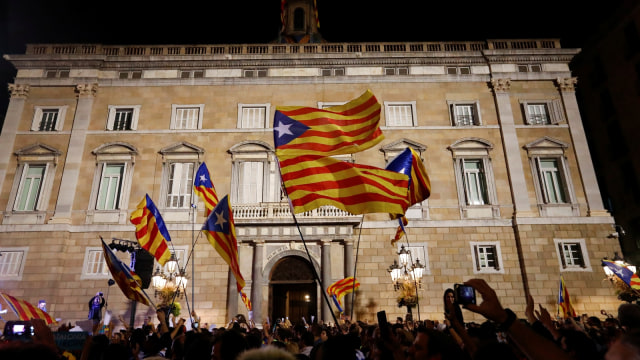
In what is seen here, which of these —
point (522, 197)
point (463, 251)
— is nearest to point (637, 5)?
point (522, 197)

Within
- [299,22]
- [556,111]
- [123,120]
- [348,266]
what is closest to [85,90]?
[123,120]

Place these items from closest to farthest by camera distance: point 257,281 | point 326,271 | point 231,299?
1. point 231,299
2. point 257,281
3. point 326,271

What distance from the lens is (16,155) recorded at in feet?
71.9

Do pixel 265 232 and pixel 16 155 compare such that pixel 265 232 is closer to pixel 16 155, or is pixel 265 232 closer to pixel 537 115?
pixel 16 155

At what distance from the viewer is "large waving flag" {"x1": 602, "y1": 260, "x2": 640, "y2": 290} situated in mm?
14609

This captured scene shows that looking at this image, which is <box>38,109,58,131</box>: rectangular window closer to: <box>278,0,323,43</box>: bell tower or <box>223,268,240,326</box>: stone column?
<box>223,268,240,326</box>: stone column

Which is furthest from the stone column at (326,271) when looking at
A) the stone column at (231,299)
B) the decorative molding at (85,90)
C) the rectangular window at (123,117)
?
the decorative molding at (85,90)

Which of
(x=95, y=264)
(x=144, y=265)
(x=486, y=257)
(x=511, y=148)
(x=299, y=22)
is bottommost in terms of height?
(x=144, y=265)

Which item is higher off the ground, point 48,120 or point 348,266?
point 48,120

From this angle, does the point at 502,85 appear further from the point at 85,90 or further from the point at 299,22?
the point at 85,90

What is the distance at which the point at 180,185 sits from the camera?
2172 cm

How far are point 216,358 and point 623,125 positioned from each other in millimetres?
35336

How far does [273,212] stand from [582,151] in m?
17.9

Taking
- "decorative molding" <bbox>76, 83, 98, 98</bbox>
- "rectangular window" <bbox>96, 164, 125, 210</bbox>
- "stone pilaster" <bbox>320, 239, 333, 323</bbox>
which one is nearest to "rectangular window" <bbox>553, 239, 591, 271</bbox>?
"stone pilaster" <bbox>320, 239, 333, 323</bbox>
